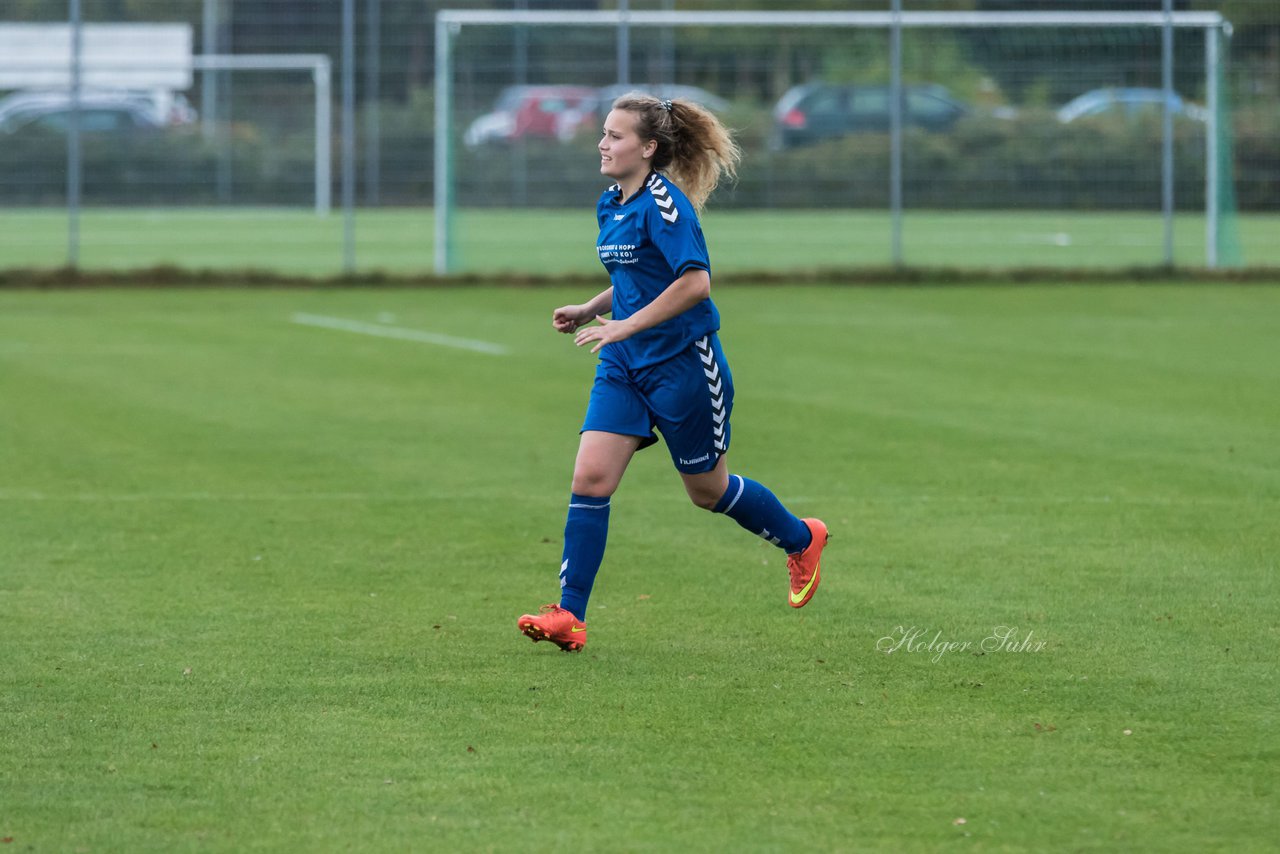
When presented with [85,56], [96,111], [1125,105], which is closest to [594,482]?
[1125,105]

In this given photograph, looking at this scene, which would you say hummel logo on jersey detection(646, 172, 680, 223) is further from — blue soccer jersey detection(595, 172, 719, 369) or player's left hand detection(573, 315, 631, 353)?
player's left hand detection(573, 315, 631, 353)

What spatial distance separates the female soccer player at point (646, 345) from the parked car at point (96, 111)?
690 inches

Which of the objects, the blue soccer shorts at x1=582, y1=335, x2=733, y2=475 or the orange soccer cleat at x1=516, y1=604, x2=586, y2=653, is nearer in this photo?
the orange soccer cleat at x1=516, y1=604, x2=586, y2=653

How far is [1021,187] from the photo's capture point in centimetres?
2380

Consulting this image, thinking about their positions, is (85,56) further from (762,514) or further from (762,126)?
(762,514)

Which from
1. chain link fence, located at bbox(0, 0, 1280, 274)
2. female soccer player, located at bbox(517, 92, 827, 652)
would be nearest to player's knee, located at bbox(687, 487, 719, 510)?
female soccer player, located at bbox(517, 92, 827, 652)

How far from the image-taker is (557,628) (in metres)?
6.22

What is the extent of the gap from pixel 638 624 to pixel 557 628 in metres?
0.54

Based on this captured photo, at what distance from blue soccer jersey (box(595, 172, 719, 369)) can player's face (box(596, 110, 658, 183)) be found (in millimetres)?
71

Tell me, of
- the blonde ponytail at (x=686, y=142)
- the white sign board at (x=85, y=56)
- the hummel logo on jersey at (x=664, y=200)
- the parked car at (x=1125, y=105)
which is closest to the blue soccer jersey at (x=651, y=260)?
the hummel logo on jersey at (x=664, y=200)

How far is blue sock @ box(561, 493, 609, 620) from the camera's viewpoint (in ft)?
20.9

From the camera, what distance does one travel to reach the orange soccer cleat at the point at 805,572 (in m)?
6.82

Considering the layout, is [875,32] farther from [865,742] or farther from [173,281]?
[865,742]

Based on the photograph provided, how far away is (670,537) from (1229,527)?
2.36 metres
